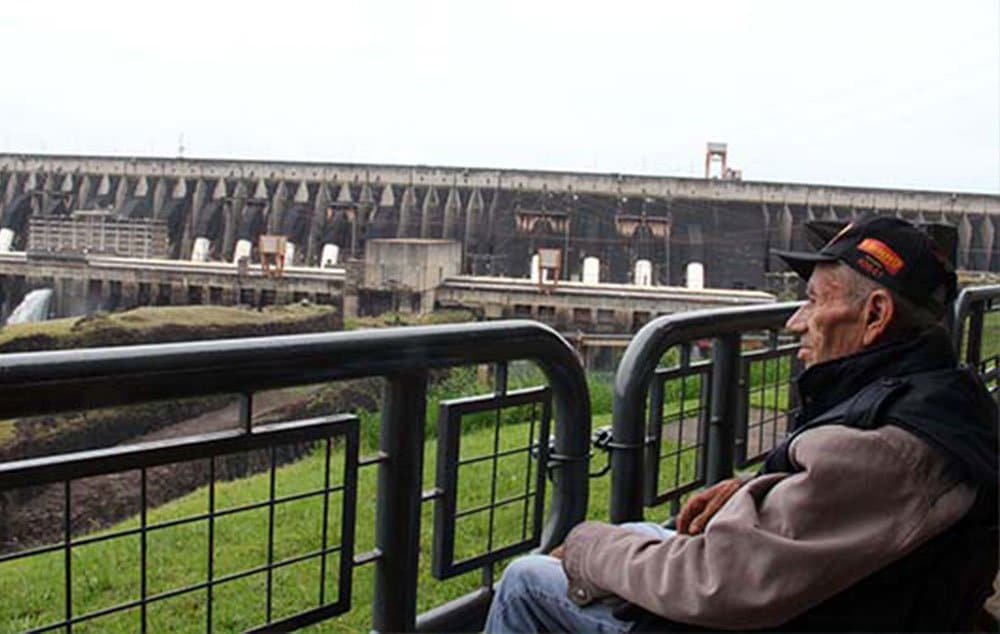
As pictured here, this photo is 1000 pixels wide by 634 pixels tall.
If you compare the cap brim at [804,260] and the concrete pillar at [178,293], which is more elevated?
the cap brim at [804,260]

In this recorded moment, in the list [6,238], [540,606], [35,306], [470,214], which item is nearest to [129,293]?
[35,306]

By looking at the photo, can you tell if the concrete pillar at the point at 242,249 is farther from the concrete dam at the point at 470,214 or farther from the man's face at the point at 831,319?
the man's face at the point at 831,319

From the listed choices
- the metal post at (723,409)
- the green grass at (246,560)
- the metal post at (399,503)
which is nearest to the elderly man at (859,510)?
the metal post at (399,503)

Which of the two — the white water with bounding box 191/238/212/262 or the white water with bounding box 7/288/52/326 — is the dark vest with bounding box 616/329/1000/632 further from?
the white water with bounding box 191/238/212/262

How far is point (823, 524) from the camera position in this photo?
1.30 metres

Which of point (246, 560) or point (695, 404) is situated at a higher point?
point (695, 404)

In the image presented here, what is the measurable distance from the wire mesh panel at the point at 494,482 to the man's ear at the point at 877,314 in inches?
32.4

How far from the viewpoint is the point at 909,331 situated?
1523mm

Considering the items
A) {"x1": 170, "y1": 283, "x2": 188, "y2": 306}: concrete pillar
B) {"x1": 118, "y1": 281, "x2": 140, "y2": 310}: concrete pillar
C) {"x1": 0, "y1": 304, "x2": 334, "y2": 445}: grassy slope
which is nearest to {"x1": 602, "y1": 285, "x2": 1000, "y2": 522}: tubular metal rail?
{"x1": 0, "y1": 304, "x2": 334, "y2": 445}: grassy slope

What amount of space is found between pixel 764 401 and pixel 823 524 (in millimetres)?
2086

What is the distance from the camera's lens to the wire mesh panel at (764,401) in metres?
3.15

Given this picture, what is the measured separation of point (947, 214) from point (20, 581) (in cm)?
3095

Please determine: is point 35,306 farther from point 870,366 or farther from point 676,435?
point 870,366

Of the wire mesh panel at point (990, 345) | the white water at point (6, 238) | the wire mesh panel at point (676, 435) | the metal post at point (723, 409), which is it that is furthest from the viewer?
the white water at point (6, 238)
